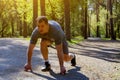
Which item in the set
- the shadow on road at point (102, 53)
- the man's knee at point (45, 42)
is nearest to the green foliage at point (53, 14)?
the shadow on road at point (102, 53)

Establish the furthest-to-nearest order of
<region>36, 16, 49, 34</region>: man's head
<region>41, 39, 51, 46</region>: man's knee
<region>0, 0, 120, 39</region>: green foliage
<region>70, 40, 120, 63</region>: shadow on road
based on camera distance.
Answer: <region>0, 0, 120, 39</region>: green foliage → <region>70, 40, 120, 63</region>: shadow on road → <region>41, 39, 51, 46</region>: man's knee → <region>36, 16, 49, 34</region>: man's head

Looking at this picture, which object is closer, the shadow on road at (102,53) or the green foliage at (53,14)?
the shadow on road at (102,53)

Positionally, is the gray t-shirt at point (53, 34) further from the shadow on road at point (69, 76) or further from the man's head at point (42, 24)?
the shadow on road at point (69, 76)

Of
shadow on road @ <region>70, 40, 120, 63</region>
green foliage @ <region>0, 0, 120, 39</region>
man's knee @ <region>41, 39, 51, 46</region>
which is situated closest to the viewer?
man's knee @ <region>41, 39, 51, 46</region>

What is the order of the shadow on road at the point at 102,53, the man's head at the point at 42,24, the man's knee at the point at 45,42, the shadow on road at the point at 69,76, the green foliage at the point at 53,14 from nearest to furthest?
the man's head at the point at 42,24 < the shadow on road at the point at 69,76 < the man's knee at the point at 45,42 < the shadow on road at the point at 102,53 < the green foliage at the point at 53,14

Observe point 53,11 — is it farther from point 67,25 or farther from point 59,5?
point 67,25

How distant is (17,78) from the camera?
7891 millimetres

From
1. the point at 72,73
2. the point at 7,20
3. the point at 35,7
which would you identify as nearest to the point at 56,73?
the point at 72,73

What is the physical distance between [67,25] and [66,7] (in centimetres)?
152

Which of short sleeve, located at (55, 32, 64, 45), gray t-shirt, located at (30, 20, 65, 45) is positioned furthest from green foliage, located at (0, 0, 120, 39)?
short sleeve, located at (55, 32, 64, 45)

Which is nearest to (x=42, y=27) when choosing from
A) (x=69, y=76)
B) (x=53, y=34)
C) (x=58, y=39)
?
(x=53, y=34)

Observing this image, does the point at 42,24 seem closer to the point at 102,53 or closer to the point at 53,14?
the point at 102,53

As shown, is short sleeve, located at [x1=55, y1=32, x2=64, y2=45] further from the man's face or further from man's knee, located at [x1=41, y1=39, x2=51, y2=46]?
man's knee, located at [x1=41, y1=39, x2=51, y2=46]

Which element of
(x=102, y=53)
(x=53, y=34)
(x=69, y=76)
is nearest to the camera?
(x=53, y=34)
